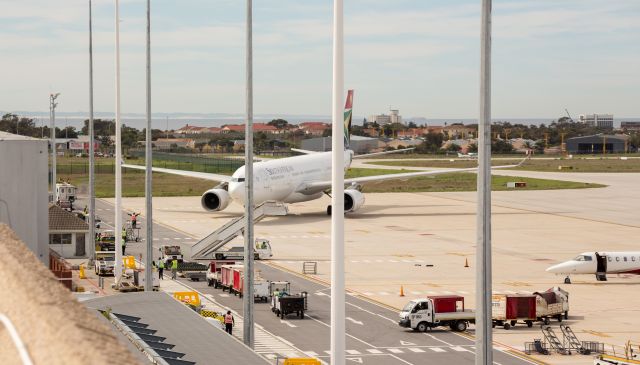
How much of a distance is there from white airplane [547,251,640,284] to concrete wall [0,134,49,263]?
50.0m

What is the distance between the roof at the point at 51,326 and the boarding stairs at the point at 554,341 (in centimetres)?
4086

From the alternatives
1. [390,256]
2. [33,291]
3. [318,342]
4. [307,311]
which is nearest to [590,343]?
[318,342]

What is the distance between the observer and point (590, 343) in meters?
48.7

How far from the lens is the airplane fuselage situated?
98.1m

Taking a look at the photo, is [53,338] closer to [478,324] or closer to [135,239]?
[478,324]

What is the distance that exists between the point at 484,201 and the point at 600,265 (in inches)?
1892

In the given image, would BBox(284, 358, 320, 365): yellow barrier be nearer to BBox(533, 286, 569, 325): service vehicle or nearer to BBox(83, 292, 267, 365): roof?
BBox(83, 292, 267, 365): roof

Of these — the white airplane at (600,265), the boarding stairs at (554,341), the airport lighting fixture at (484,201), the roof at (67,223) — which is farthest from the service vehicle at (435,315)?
the roof at (67,223)

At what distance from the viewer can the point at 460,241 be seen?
92312mm

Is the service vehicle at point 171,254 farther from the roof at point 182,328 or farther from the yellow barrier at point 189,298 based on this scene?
the roof at point 182,328

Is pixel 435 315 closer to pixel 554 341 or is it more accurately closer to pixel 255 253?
pixel 554 341

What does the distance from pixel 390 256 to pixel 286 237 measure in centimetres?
1517

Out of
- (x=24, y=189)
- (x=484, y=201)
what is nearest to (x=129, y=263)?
(x=24, y=189)

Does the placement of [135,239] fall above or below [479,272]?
below
